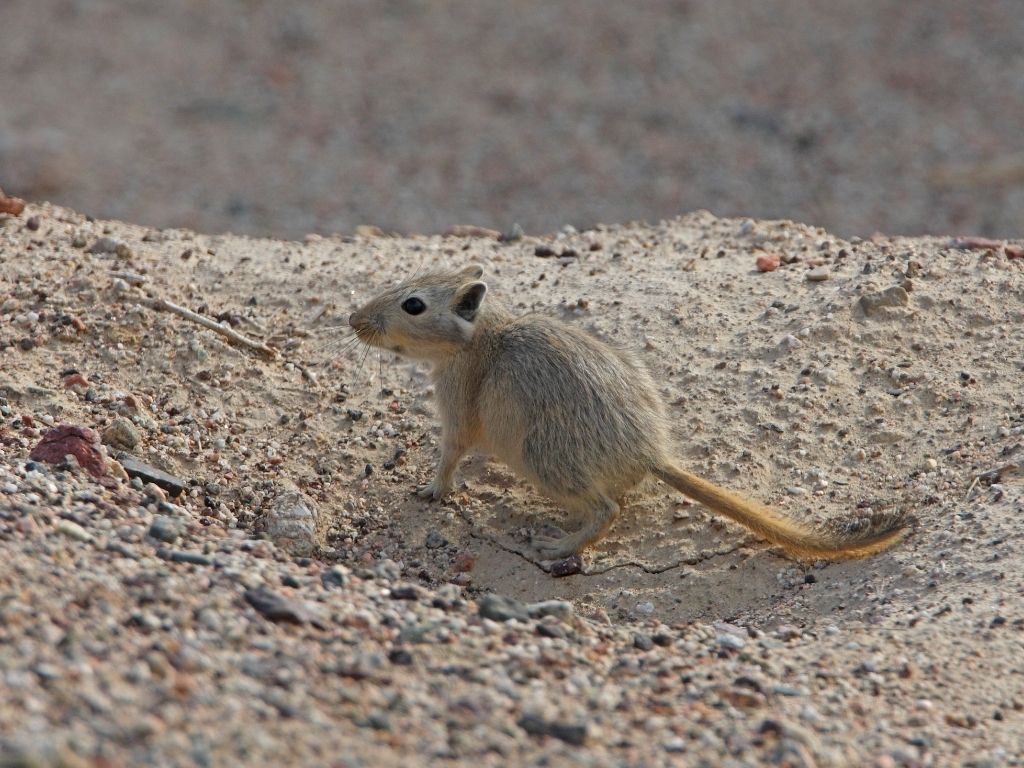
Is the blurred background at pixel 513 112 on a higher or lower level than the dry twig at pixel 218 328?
higher

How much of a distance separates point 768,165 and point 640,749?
33.5 ft

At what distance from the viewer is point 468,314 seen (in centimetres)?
589

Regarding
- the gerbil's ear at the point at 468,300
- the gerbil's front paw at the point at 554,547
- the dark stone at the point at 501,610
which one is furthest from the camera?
the gerbil's ear at the point at 468,300

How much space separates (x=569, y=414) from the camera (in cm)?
559

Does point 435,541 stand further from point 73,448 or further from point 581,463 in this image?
point 73,448

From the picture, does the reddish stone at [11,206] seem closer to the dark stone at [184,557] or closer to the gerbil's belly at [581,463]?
the gerbil's belly at [581,463]

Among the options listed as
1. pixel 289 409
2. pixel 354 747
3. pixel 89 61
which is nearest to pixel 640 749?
pixel 354 747

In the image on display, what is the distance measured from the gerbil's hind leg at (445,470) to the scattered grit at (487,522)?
8 centimetres

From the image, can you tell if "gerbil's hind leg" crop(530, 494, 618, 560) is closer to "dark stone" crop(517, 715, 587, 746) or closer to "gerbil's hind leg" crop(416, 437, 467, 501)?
"gerbil's hind leg" crop(416, 437, 467, 501)

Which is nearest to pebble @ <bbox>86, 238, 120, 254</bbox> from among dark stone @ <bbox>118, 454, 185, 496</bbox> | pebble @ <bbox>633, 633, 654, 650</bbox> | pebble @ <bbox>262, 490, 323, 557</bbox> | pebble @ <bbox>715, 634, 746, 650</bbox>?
dark stone @ <bbox>118, 454, 185, 496</bbox>

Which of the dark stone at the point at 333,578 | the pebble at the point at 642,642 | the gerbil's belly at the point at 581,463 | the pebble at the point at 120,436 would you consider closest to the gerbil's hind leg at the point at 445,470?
the gerbil's belly at the point at 581,463

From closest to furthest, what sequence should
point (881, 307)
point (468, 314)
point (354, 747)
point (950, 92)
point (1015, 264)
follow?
point (354, 747)
point (468, 314)
point (881, 307)
point (1015, 264)
point (950, 92)

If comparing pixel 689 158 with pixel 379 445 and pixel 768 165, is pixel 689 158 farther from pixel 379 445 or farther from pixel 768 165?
pixel 379 445

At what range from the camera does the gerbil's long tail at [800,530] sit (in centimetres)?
510
